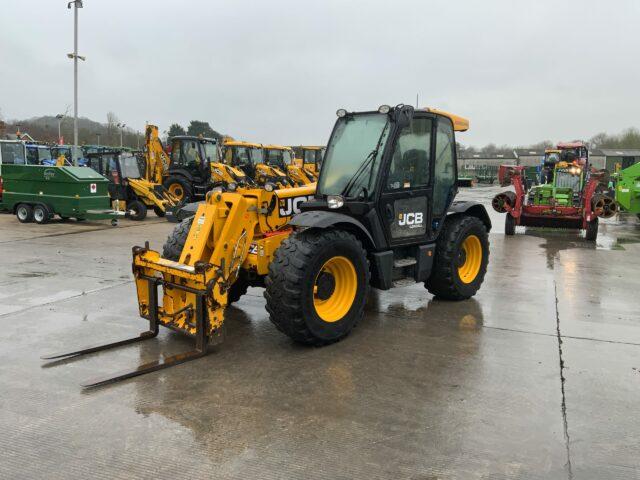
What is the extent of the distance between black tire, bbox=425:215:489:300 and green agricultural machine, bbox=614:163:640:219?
10.1m

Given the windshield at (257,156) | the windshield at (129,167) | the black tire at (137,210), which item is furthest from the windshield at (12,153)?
the windshield at (257,156)

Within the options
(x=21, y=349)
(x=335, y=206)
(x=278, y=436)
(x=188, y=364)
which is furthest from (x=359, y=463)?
(x=21, y=349)

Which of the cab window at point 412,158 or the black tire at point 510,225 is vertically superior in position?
the cab window at point 412,158

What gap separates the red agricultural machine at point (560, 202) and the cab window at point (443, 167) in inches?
269

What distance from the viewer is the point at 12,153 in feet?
64.1

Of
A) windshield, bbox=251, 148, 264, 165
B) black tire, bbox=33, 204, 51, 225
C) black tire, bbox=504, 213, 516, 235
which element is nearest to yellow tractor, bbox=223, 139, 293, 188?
windshield, bbox=251, 148, 264, 165

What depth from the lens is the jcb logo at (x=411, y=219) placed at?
568cm

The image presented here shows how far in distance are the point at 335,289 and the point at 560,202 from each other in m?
10.2

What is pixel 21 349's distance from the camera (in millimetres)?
4672

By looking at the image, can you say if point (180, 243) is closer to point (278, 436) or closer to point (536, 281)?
point (278, 436)

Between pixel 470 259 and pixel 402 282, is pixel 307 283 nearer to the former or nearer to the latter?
pixel 402 282

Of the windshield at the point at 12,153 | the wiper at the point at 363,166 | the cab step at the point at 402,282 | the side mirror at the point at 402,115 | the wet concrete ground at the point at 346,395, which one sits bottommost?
the wet concrete ground at the point at 346,395

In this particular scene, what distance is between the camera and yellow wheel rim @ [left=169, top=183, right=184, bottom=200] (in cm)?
1758

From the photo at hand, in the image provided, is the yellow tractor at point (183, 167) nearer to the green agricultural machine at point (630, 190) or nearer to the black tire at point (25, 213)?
the black tire at point (25, 213)
